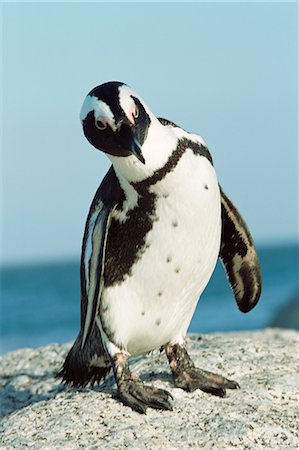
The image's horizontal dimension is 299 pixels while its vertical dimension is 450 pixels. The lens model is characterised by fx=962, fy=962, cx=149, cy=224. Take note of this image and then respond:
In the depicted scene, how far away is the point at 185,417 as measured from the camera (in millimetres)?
3809

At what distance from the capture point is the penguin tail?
4133 mm

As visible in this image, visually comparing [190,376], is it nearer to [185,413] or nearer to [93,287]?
[185,413]

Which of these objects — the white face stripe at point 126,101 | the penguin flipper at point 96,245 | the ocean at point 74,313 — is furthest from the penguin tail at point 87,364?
the ocean at point 74,313

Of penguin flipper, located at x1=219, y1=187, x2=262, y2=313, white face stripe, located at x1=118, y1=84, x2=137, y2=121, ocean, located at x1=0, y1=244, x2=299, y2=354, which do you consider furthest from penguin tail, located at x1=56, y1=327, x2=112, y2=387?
ocean, located at x1=0, y1=244, x2=299, y2=354

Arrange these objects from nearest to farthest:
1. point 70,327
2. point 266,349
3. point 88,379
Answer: point 88,379 < point 266,349 < point 70,327

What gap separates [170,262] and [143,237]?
5.8 inches

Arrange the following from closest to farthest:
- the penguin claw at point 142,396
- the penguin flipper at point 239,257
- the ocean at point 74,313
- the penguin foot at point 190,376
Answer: the penguin claw at point 142,396 → the penguin foot at point 190,376 → the penguin flipper at point 239,257 → the ocean at point 74,313

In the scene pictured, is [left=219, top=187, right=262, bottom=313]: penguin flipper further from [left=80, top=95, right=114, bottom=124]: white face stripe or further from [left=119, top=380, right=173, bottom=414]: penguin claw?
[left=80, top=95, right=114, bottom=124]: white face stripe

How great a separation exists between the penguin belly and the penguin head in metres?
0.25

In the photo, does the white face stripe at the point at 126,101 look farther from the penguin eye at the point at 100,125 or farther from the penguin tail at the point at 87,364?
the penguin tail at the point at 87,364

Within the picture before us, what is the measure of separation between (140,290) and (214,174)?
1.82 ft

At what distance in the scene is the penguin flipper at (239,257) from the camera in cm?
421

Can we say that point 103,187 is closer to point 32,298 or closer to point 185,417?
point 185,417

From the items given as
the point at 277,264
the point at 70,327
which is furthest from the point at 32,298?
the point at 277,264
